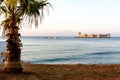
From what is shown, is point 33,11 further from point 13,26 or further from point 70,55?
point 70,55

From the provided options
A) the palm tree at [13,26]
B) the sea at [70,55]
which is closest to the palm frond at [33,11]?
the palm tree at [13,26]

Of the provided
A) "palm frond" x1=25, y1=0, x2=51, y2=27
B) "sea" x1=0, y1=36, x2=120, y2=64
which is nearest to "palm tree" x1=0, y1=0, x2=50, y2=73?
"palm frond" x1=25, y1=0, x2=51, y2=27

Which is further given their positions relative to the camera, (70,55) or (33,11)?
(70,55)

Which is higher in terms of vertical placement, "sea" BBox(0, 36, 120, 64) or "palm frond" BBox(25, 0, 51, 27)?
"palm frond" BBox(25, 0, 51, 27)

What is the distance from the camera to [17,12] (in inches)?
689

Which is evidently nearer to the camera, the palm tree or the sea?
the palm tree

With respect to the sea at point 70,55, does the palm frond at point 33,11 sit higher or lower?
higher

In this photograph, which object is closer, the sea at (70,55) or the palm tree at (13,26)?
the palm tree at (13,26)

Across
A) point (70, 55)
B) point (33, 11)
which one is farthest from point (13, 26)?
point (70, 55)

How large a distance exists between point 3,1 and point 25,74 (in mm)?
4367

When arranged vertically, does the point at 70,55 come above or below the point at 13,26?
below

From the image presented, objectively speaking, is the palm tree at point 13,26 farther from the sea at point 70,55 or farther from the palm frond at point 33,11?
the sea at point 70,55

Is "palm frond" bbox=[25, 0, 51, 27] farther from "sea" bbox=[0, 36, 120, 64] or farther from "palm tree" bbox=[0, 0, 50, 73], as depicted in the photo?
"sea" bbox=[0, 36, 120, 64]

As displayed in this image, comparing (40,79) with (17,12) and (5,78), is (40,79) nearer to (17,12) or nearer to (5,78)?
(5,78)
